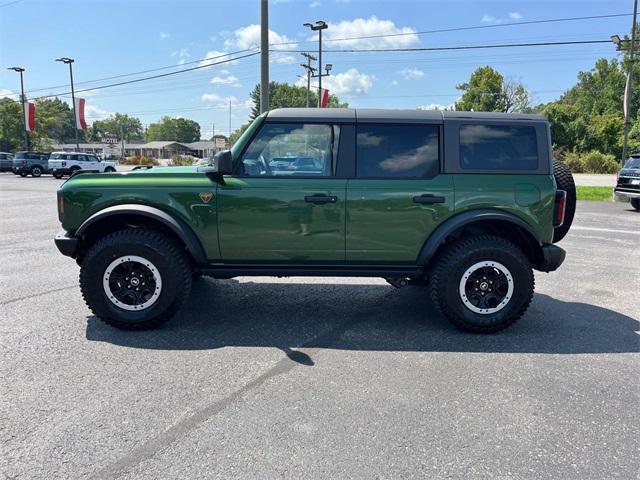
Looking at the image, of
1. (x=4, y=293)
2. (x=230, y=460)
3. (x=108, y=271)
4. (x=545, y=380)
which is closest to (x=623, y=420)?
(x=545, y=380)

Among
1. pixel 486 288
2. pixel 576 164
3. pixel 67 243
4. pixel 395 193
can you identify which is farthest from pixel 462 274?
pixel 576 164

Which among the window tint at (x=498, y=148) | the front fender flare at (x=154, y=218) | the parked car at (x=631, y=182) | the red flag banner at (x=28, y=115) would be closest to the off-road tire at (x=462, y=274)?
the window tint at (x=498, y=148)

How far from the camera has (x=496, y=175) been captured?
13.6ft

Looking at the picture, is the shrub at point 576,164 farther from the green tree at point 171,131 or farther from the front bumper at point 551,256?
the green tree at point 171,131

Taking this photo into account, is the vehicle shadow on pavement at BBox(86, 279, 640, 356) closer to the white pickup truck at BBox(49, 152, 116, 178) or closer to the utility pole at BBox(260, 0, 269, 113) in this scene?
the utility pole at BBox(260, 0, 269, 113)

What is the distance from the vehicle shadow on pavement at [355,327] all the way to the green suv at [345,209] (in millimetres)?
241

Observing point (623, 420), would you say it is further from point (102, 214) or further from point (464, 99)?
point (464, 99)

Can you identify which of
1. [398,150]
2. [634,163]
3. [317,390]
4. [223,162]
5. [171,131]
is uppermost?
[171,131]

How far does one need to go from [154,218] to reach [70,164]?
30867 millimetres

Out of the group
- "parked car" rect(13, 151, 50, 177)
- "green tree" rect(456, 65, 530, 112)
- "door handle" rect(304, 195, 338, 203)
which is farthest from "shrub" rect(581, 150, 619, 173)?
"door handle" rect(304, 195, 338, 203)

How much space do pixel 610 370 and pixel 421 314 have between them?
1727mm

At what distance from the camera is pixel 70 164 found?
101ft

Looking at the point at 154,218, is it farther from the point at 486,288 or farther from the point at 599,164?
the point at 599,164

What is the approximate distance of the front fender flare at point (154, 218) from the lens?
406 centimetres
